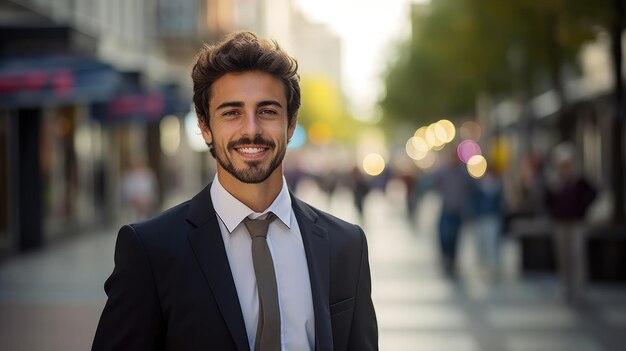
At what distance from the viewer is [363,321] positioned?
9.57 feet

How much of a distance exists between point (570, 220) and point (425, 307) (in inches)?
76.6

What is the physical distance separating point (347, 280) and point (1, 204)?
17.5m

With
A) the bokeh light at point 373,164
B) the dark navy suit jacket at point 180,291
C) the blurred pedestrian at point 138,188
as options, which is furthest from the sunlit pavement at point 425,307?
the bokeh light at point 373,164

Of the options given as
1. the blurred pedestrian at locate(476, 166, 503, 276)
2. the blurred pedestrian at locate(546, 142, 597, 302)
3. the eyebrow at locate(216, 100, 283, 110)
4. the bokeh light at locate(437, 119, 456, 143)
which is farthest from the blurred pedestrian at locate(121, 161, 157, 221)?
the bokeh light at locate(437, 119, 456, 143)

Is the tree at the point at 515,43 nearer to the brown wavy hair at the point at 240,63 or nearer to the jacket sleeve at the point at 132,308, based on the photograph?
the brown wavy hair at the point at 240,63

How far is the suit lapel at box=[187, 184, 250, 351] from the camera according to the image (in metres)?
2.64

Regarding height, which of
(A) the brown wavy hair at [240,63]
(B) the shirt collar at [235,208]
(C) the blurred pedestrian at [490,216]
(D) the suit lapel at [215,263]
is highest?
(A) the brown wavy hair at [240,63]

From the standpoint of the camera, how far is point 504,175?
117 feet

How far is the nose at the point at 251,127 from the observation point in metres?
2.74

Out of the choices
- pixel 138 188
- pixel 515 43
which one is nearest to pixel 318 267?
pixel 138 188

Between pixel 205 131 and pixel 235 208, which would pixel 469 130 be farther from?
pixel 235 208

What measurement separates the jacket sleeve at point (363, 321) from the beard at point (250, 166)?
0.40 m

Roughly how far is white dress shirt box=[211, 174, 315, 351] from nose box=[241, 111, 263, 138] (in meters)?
0.18

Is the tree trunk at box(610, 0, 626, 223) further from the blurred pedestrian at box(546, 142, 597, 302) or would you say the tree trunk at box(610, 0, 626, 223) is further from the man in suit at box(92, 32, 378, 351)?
the man in suit at box(92, 32, 378, 351)
